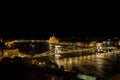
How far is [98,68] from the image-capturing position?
14.2m

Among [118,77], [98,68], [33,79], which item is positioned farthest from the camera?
[98,68]

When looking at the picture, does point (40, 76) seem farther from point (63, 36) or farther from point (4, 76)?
point (63, 36)

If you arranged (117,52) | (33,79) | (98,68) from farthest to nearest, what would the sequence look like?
(117,52) < (98,68) < (33,79)

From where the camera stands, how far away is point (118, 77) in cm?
742

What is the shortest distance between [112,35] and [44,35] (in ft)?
36.1

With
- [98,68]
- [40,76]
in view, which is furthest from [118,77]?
[98,68]

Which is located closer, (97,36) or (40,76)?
(40,76)

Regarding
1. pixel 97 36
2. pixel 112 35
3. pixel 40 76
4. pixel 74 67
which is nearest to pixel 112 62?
pixel 74 67

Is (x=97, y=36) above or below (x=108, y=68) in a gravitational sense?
above

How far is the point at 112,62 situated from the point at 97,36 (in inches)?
747

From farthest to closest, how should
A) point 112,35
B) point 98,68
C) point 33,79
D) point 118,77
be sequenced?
point 112,35 → point 98,68 → point 33,79 → point 118,77

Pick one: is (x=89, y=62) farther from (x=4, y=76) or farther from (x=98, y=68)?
(x=4, y=76)

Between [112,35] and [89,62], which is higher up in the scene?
[112,35]

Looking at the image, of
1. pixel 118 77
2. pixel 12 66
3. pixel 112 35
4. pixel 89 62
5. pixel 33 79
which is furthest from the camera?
pixel 112 35
